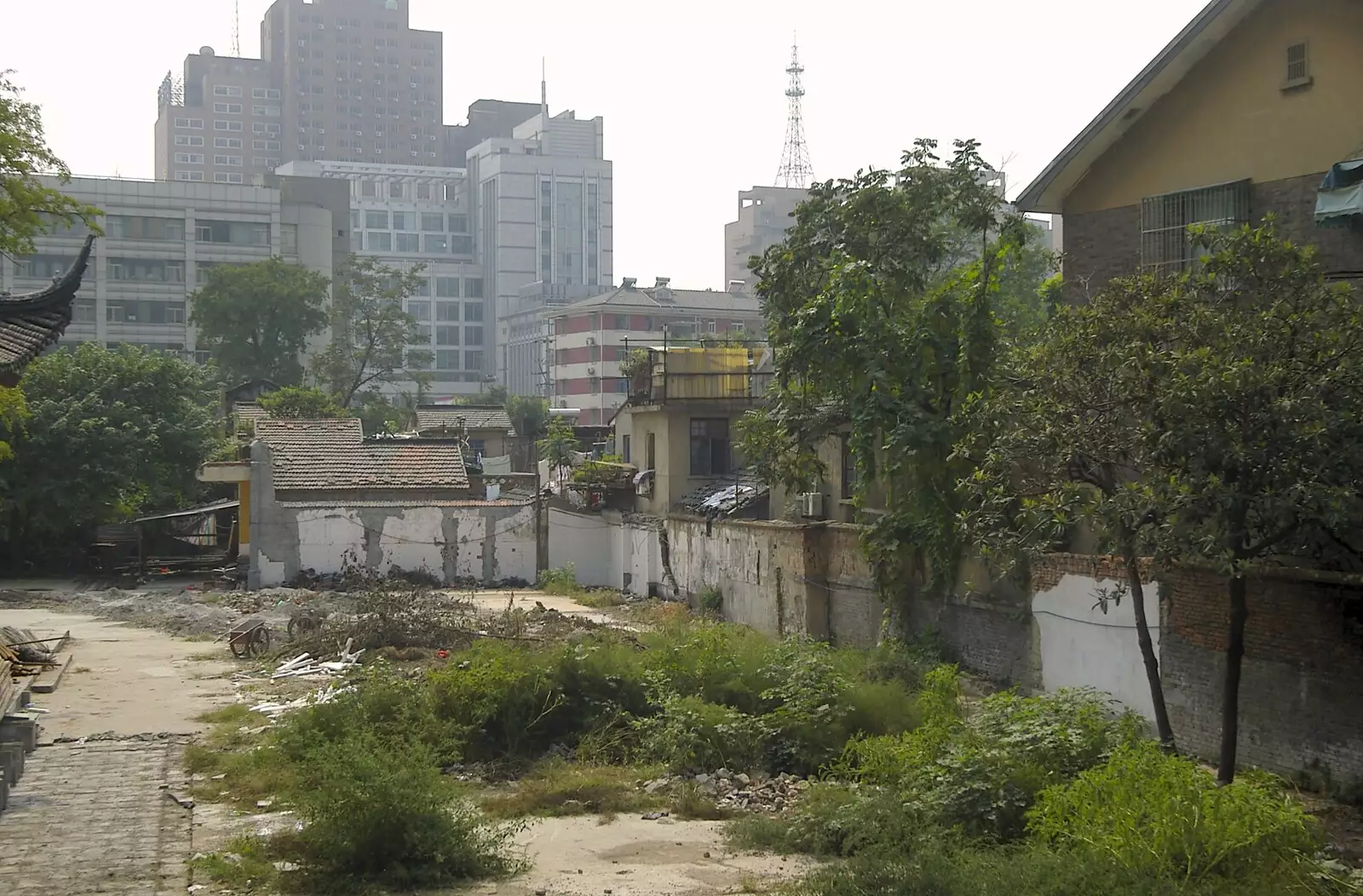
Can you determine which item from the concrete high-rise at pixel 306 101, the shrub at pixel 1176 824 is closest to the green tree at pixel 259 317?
the shrub at pixel 1176 824

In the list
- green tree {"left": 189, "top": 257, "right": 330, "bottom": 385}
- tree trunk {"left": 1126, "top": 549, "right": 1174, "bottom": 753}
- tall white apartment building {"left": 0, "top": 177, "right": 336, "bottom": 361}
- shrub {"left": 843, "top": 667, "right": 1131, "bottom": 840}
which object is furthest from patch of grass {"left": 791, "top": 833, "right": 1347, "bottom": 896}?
tall white apartment building {"left": 0, "top": 177, "right": 336, "bottom": 361}

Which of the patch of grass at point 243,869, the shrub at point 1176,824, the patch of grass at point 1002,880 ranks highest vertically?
the shrub at point 1176,824

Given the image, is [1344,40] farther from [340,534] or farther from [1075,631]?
[340,534]

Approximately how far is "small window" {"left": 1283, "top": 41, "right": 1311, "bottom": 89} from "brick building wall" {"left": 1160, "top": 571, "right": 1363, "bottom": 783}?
232 inches

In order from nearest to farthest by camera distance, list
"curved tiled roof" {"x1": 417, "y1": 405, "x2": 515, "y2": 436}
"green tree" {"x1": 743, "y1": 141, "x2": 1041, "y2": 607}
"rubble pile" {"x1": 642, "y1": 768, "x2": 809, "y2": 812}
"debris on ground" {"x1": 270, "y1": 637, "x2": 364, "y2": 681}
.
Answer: "rubble pile" {"x1": 642, "y1": 768, "x2": 809, "y2": 812}, "green tree" {"x1": 743, "y1": 141, "x2": 1041, "y2": 607}, "debris on ground" {"x1": 270, "y1": 637, "x2": 364, "y2": 681}, "curved tiled roof" {"x1": 417, "y1": 405, "x2": 515, "y2": 436}

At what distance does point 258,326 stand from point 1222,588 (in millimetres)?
54740

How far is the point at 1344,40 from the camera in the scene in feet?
48.5

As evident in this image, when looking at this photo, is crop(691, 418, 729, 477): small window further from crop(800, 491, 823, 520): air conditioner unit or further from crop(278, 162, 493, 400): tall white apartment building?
crop(278, 162, 493, 400): tall white apartment building

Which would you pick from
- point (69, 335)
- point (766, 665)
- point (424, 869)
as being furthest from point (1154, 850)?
point (69, 335)

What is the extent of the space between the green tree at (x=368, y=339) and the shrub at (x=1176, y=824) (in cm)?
5490

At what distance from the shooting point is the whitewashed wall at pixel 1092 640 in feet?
45.8

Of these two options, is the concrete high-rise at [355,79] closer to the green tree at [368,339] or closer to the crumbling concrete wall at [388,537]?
the green tree at [368,339]

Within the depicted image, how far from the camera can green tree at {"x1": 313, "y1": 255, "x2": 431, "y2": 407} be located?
62.3 metres

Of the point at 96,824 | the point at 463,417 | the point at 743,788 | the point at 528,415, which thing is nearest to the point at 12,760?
the point at 96,824
